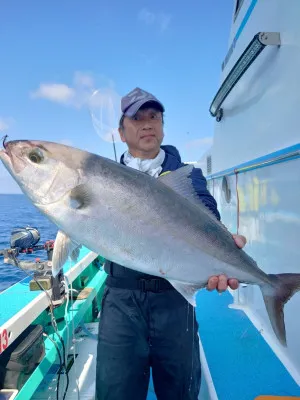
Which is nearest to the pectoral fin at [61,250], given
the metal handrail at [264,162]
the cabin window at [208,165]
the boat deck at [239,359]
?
the boat deck at [239,359]

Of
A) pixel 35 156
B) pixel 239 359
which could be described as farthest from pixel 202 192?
pixel 239 359

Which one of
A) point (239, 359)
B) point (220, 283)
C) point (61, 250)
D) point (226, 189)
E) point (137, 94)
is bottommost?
point (239, 359)

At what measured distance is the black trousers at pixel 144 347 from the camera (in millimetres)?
2314

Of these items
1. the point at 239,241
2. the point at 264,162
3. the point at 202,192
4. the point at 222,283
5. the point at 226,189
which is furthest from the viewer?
the point at 226,189

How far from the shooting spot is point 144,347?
2.36 metres

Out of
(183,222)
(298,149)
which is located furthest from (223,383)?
(298,149)

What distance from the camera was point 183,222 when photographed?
1993mm

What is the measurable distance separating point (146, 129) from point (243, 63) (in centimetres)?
265

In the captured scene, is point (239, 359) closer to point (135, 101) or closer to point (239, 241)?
point (239, 241)

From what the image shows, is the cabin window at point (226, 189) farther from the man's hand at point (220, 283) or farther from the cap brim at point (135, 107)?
the man's hand at point (220, 283)

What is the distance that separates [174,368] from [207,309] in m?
2.92

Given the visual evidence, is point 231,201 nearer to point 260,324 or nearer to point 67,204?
point 260,324

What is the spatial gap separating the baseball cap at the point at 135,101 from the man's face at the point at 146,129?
0.22ft

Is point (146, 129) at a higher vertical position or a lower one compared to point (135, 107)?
lower
